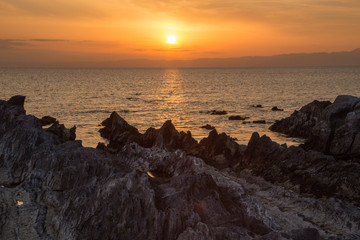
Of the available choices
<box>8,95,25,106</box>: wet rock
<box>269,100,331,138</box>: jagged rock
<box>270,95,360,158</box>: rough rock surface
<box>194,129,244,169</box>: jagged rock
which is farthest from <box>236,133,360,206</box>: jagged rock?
<box>8,95,25,106</box>: wet rock

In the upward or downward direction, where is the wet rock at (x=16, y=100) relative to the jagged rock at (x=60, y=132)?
upward

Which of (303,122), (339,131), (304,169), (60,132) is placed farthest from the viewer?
(303,122)

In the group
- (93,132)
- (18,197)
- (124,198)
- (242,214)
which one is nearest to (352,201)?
(242,214)

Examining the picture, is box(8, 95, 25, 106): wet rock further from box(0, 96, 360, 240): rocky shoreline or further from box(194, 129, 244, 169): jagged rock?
box(194, 129, 244, 169): jagged rock

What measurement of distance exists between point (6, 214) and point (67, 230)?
3.79 meters

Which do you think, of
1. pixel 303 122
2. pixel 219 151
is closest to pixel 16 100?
pixel 219 151

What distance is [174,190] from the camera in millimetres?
15539

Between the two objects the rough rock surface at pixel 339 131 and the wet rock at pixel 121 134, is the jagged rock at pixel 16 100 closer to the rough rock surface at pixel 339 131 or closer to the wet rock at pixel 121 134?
the wet rock at pixel 121 134

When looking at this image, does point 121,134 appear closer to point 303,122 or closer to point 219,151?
point 219,151

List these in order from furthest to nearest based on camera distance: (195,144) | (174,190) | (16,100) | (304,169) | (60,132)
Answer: (16,100)
(60,132)
(195,144)
(304,169)
(174,190)

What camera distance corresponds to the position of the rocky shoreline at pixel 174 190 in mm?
14023

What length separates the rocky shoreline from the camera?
46.0ft

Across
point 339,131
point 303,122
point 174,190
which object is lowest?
point 303,122

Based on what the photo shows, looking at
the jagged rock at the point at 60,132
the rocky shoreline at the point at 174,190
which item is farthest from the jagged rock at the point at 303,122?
the jagged rock at the point at 60,132
